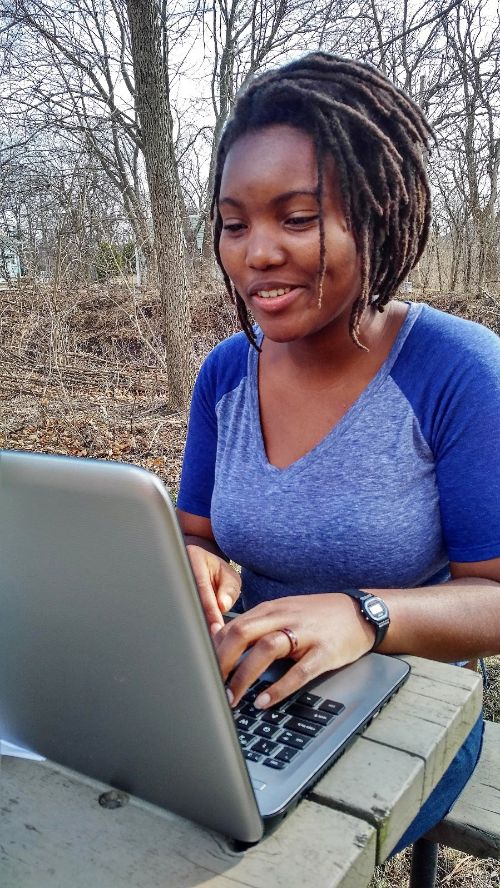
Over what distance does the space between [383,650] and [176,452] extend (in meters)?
Answer: 4.02

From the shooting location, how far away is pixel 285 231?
1201 millimetres

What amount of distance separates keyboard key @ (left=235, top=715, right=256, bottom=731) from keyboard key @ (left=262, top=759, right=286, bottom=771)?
0.06 metres

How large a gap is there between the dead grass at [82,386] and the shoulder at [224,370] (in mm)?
2689

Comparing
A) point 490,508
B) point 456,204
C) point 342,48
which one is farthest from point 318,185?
point 456,204

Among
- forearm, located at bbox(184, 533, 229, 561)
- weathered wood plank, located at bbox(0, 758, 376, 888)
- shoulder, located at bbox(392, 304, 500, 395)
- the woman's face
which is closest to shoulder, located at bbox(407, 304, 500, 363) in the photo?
shoulder, located at bbox(392, 304, 500, 395)

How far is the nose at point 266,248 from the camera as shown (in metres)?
1.21

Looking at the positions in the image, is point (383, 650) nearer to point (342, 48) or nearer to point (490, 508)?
point (490, 508)

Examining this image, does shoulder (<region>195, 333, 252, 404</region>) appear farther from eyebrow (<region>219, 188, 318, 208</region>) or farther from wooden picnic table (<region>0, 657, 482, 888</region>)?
wooden picnic table (<region>0, 657, 482, 888</region>)

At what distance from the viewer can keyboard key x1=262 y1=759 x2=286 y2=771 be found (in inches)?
27.9

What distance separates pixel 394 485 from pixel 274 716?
536 millimetres

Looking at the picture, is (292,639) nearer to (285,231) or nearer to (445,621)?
(445,621)

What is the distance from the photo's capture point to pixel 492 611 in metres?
1.06

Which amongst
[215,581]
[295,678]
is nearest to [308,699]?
[295,678]

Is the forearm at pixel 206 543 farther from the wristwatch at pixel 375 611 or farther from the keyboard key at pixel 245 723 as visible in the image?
the keyboard key at pixel 245 723
